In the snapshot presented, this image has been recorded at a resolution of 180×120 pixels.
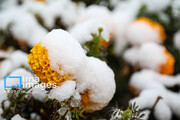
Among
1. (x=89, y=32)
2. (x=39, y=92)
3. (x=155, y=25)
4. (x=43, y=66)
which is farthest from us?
(x=155, y=25)

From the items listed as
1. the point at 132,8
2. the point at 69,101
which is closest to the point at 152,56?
the point at 132,8

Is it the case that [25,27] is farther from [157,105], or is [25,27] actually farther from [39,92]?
[157,105]

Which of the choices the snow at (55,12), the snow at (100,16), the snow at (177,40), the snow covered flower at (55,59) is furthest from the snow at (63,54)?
Result: the snow at (177,40)

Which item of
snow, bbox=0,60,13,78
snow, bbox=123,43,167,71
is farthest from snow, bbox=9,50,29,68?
snow, bbox=123,43,167,71

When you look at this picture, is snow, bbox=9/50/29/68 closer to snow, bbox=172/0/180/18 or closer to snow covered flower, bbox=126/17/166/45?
snow covered flower, bbox=126/17/166/45

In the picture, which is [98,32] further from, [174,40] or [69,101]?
[174,40]

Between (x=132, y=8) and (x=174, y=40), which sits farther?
(x=132, y=8)

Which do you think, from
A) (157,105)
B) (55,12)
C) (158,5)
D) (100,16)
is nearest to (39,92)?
(157,105)
